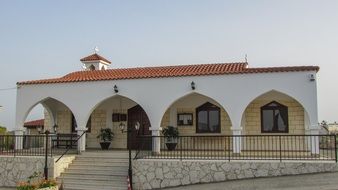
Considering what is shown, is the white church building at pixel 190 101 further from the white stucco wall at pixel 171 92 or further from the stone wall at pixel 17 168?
the stone wall at pixel 17 168

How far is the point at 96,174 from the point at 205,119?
576 cm

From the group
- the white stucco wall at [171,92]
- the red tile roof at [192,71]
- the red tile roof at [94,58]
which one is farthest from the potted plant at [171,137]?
the red tile roof at [94,58]

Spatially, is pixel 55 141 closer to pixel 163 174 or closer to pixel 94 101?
pixel 94 101

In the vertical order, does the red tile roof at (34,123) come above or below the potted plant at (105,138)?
above

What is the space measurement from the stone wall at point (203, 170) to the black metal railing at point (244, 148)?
0.50m

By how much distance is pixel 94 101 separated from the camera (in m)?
17.4

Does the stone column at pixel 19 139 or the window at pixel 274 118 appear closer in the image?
the window at pixel 274 118

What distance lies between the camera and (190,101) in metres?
18.4

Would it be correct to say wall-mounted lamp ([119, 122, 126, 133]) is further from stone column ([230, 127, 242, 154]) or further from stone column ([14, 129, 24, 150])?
stone column ([230, 127, 242, 154])

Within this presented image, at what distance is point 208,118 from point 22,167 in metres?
8.04

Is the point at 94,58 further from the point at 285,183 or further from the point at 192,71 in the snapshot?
the point at 285,183

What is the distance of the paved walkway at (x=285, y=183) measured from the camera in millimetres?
11719

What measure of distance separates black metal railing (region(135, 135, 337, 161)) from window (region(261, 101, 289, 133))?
51 centimetres

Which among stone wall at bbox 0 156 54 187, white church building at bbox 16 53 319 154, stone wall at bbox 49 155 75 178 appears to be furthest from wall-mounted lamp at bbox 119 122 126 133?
stone wall at bbox 0 156 54 187
